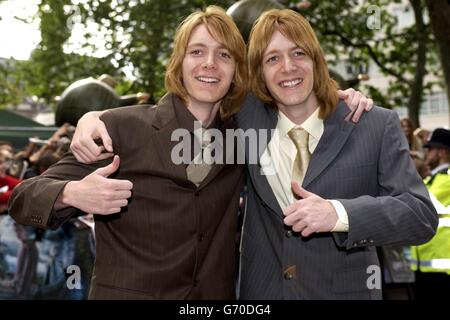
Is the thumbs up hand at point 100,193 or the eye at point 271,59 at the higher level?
the eye at point 271,59

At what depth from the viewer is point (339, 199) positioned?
3.01 meters

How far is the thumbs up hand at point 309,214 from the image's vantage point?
275cm

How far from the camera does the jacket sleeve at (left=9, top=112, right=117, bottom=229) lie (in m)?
2.95

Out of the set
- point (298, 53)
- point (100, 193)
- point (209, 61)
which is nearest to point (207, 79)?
point (209, 61)

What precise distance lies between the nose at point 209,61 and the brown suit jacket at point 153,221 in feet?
1.08

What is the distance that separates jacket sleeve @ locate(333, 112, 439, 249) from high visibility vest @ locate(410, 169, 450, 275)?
12.4 ft

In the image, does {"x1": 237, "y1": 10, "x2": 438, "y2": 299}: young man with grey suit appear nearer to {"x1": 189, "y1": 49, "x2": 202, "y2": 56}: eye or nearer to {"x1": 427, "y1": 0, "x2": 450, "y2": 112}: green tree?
{"x1": 189, "y1": 49, "x2": 202, "y2": 56}: eye

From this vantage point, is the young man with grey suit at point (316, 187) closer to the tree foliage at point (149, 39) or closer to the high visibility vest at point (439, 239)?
the high visibility vest at point (439, 239)

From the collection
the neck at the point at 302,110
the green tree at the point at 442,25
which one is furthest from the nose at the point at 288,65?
the green tree at the point at 442,25

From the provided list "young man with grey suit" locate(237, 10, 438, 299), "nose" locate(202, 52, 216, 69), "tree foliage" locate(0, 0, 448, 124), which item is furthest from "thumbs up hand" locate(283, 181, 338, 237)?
"tree foliage" locate(0, 0, 448, 124)

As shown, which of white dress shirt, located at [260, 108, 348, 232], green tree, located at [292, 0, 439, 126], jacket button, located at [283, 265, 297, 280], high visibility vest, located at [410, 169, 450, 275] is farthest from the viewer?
green tree, located at [292, 0, 439, 126]

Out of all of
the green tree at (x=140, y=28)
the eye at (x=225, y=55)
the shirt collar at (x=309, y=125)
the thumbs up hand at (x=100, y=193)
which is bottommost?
the thumbs up hand at (x=100, y=193)

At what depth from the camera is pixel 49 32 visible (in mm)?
20672
